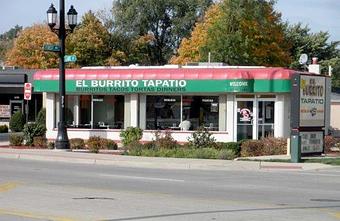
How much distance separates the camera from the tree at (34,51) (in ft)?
219

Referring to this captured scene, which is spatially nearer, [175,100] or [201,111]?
[201,111]

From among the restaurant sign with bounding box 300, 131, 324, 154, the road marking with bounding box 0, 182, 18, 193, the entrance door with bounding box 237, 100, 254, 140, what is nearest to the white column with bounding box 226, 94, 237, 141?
the entrance door with bounding box 237, 100, 254, 140

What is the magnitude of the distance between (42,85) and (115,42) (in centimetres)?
3793

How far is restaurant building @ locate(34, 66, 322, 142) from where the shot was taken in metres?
32.9

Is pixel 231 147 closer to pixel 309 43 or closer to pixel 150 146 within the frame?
pixel 150 146

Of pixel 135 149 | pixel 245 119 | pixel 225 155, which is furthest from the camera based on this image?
pixel 245 119

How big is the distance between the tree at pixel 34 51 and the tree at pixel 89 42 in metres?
2.14

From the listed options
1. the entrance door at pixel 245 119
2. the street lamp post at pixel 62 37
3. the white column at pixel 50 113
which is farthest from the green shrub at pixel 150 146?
the white column at pixel 50 113

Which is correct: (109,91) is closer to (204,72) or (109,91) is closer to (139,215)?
(204,72)

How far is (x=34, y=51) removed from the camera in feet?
227

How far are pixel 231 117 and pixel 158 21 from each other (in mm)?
50702

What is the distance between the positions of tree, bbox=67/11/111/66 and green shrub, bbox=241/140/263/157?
4139 cm

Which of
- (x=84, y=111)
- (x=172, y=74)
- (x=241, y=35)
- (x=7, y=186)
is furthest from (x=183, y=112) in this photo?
(x=7, y=186)

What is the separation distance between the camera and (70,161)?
82.4 ft
